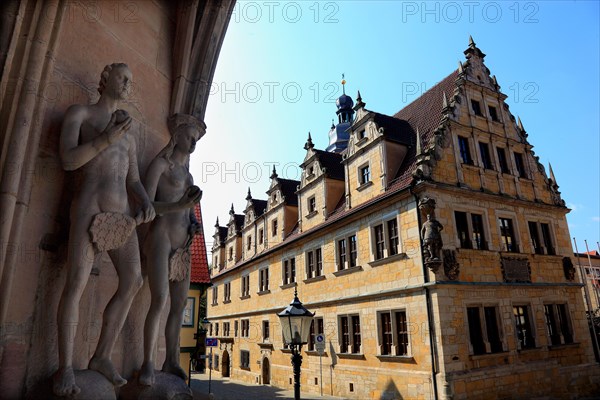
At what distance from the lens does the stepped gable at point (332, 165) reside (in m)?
22.8

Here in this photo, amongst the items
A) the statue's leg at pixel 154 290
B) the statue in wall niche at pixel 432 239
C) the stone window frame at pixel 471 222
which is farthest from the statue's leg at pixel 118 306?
the stone window frame at pixel 471 222

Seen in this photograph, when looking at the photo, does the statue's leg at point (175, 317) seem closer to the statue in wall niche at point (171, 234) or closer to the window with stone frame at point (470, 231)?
the statue in wall niche at point (171, 234)

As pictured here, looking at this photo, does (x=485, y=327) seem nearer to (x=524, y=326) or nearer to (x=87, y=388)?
(x=524, y=326)

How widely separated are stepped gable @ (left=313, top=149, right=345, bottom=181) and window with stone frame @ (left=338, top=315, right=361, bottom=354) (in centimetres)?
760

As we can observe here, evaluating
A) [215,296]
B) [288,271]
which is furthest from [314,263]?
[215,296]

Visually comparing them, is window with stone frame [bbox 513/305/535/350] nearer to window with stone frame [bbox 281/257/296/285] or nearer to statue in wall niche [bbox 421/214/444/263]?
statue in wall niche [bbox 421/214/444/263]

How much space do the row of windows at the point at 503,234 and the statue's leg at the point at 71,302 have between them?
1545 centimetres

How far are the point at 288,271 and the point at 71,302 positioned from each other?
22845 millimetres

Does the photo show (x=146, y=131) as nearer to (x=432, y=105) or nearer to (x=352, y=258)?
(x=352, y=258)

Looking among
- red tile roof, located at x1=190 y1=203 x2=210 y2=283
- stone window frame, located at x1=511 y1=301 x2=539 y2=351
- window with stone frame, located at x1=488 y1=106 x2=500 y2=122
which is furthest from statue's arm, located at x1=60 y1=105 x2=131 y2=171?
window with stone frame, located at x1=488 y1=106 x2=500 y2=122

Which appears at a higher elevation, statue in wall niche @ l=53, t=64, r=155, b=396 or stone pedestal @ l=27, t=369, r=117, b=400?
statue in wall niche @ l=53, t=64, r=155, b=396

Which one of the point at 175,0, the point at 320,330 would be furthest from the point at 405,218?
the point at 175,0

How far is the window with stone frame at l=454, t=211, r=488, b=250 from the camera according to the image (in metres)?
16.2

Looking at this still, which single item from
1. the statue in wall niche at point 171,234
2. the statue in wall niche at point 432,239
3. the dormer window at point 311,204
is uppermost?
the dormer window at point 311,204
